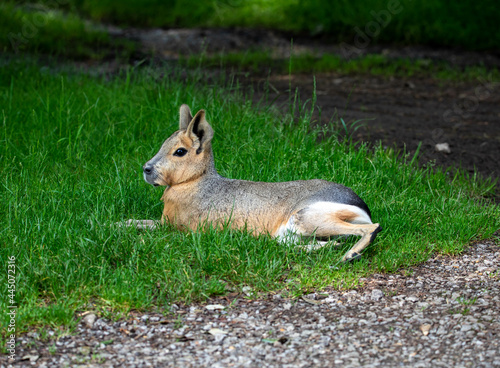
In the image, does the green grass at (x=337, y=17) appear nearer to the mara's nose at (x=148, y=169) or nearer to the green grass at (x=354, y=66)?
the green grass at (x=354, y=66)

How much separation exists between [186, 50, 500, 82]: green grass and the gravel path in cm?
605

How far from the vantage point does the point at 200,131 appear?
466 cm

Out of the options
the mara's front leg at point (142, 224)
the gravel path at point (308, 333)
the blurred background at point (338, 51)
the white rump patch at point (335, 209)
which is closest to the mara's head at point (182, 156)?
the mara's front leg at point (142, 224)

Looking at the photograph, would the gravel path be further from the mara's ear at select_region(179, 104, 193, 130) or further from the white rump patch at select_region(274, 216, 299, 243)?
the mara's ear at select_region(179, 104, 193, 130)

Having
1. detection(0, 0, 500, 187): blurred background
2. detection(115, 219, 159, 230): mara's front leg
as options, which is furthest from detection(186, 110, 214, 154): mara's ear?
detection(0, 0, 500, 187): blurred background

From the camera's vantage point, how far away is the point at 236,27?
44.0ft

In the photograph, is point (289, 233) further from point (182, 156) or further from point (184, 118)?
point (184, 118)

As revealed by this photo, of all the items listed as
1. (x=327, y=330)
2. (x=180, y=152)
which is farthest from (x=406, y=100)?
(x=327, y=330)

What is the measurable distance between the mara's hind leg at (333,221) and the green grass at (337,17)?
8092 mm

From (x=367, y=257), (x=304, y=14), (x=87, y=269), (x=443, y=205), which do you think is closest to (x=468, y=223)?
(x=443, y=205)

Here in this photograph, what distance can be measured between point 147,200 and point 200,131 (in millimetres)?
884

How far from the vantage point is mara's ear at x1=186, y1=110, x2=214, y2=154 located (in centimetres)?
459

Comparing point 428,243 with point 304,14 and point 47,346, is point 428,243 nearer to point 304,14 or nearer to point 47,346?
point 47,346

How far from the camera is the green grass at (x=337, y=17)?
11508mm
